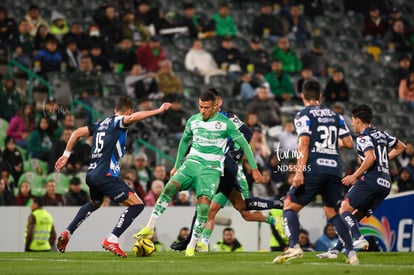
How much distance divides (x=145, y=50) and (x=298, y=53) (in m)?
5.17

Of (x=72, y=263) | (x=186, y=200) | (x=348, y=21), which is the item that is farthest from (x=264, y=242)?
(x=348, y=21)

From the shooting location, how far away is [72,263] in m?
14.8

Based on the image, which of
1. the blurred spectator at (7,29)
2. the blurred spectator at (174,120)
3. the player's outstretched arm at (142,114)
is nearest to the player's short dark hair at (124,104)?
the player's outstretched arm at (142,114)

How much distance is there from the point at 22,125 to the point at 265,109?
5916mm

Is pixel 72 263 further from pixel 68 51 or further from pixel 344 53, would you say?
pixel 344 53

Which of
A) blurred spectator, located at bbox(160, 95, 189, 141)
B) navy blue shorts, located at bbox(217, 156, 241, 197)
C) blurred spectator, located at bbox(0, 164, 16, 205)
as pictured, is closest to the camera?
navy blue shorts, located at bbox(217, 156, 241, 197)

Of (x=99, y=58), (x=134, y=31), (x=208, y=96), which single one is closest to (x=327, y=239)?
(x=208, y=96)

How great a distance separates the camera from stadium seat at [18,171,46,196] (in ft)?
73.6

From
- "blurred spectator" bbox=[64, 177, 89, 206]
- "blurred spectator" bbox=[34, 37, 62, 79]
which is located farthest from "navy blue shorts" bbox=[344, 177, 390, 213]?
"blurred spectator" bbox=[34, 37, 62, 79]

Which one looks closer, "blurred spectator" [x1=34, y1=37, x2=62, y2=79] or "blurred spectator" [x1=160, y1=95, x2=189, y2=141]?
"blurred spectator" [x1=160, y1=95, x2=189, y2=141]

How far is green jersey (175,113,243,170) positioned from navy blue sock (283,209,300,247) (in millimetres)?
2316

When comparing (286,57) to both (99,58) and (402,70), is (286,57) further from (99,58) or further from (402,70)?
(99,58)

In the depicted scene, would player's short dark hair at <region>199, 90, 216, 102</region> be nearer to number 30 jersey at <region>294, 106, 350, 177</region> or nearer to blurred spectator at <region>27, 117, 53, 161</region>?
number 30 jersey at <region>294, 106, 350, 177</region>

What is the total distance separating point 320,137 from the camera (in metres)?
13.9
